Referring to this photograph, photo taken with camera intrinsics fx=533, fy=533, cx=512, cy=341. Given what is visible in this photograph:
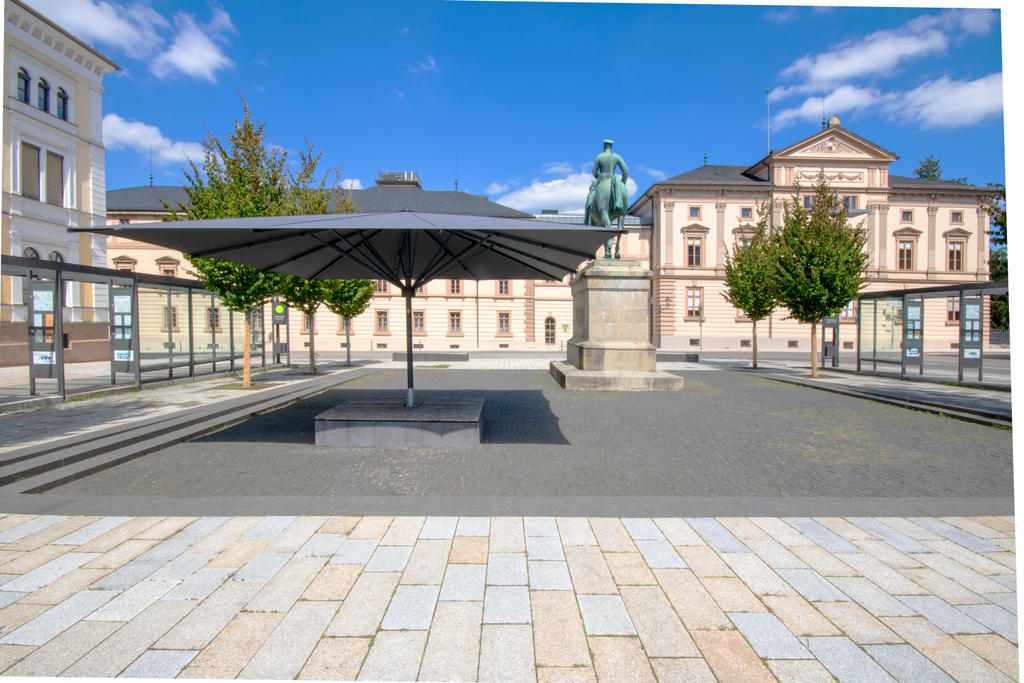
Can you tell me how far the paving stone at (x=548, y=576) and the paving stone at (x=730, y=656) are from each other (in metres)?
0.77

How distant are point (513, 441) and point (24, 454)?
5456 mm

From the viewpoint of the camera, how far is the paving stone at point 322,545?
140 inches

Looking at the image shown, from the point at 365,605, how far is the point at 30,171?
30887 mm

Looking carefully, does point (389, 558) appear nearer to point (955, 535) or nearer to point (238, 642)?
point (238, 642)

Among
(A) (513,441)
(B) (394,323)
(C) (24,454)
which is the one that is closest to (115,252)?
(B) (394,323)

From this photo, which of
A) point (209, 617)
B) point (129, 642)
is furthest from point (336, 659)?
point (129, 642)

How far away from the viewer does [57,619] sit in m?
2.79

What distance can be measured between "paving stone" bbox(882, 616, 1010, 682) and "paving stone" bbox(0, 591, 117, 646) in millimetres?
4255

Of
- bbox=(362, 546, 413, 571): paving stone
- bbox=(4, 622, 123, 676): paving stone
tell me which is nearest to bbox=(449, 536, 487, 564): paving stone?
bbox=(362, 546, 413, 571): paving stone

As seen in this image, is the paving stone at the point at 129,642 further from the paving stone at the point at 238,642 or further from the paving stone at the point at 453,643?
the paving stone at the point at 453,643

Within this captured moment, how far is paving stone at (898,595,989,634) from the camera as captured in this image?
276 centimetres

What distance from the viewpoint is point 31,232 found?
23562 millimetres

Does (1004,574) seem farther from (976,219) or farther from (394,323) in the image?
(976,219)

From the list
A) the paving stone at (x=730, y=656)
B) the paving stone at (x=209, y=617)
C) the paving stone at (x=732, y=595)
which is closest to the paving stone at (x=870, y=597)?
the paving stone at (x=732, y=595)
